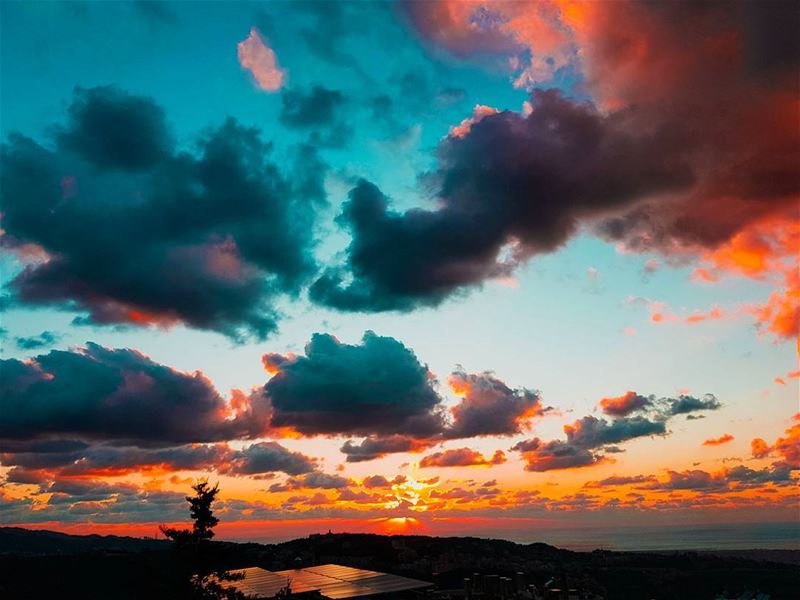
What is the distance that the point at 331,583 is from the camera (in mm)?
49812

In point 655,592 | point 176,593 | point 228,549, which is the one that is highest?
point 228,549

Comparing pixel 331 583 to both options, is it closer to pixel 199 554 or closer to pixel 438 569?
pixel 199 554

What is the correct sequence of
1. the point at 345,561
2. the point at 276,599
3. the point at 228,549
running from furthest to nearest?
the point at 345,561
the point at 228,549
the point at 276,599

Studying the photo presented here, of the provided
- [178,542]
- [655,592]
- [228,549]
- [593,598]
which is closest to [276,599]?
[228,549]

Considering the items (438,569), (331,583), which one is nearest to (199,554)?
(331,583)

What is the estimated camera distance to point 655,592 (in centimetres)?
11162

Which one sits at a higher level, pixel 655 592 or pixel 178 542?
pixel 178 542

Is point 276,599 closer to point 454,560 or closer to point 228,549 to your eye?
point 228,549

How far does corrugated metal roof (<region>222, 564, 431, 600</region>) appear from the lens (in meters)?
43.6

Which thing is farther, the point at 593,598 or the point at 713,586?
the point at 713,586

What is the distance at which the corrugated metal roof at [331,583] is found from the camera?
43562 mm

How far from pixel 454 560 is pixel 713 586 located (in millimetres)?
50944

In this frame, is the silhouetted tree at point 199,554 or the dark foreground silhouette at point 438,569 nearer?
the silhouetted tree at point 199,554

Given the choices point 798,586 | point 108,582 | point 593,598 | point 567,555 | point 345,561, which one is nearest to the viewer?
point 593,598
